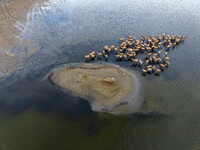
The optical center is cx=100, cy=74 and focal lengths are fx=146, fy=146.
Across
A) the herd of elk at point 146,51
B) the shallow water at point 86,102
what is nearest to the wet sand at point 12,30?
the shallow water at point 86,102

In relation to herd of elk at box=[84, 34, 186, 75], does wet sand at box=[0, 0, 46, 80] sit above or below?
above

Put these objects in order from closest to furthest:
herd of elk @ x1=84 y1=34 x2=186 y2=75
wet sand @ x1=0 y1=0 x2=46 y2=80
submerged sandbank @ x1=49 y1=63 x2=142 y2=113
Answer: submerged sandbank @ x1=49 y1=63 x2=142 y2=113 < wet sand @ x1=0 y1=0 x2=46 y2=80 < herd of elk @ x1=84 y1=34 x2=186 y2=75

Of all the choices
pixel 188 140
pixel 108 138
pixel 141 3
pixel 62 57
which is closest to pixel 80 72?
pixel 62 57

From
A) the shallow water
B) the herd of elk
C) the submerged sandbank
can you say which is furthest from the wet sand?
the herd of elk

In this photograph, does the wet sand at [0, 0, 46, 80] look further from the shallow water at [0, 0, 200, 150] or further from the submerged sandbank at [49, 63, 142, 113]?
the submerged sandbank at [49, 63, 142, 113]

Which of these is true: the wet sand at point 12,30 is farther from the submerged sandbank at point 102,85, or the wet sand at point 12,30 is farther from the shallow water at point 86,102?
the submerged sandbank at point 102,85

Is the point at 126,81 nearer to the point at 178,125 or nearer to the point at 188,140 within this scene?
the point at 178,125

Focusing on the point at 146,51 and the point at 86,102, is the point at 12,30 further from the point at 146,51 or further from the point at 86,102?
the point at 146,51
